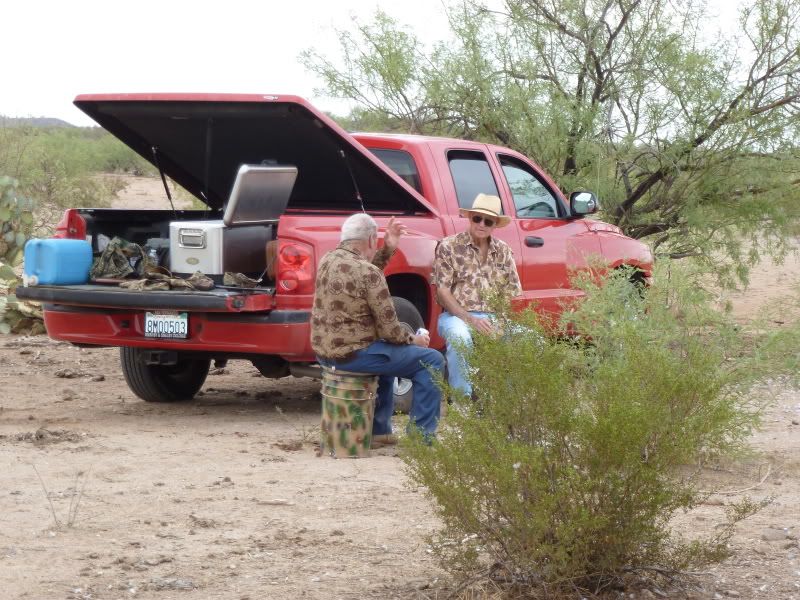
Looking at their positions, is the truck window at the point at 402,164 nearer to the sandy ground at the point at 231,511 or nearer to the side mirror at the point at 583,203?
the side mirror at the point at 583,203

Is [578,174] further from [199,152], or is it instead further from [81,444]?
[81,444]

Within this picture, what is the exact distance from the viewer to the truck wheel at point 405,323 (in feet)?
26.8

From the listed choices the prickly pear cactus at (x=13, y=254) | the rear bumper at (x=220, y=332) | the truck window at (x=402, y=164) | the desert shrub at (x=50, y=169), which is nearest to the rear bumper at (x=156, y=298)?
the rear bumper at (x=220, y=332)

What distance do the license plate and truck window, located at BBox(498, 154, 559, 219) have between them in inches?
109

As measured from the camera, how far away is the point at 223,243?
770 cm

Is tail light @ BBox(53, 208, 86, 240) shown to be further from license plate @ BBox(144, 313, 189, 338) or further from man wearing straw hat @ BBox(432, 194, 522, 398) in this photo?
man wearing straw hat @ BBox(432, 194, 522, 398)

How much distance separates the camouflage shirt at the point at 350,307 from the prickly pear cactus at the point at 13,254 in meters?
5.61

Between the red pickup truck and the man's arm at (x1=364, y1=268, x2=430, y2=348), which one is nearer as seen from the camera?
the man's arm at (x1=364, y1=268, x2=430, y2=348)

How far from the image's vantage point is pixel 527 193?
955 cm

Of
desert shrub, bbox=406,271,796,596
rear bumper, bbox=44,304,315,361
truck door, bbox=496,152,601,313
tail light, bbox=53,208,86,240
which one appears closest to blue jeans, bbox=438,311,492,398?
rear bumper, bbox=44,304,315,361

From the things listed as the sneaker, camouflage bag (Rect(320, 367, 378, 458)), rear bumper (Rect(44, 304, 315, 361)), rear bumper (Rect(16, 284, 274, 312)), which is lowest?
the sneaker

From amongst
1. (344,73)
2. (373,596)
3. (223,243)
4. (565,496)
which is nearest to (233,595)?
(373,596)

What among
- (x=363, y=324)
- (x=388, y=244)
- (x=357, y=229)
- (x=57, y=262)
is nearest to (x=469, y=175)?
(x=388, y=244)

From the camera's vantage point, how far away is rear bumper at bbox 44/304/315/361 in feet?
24.7
